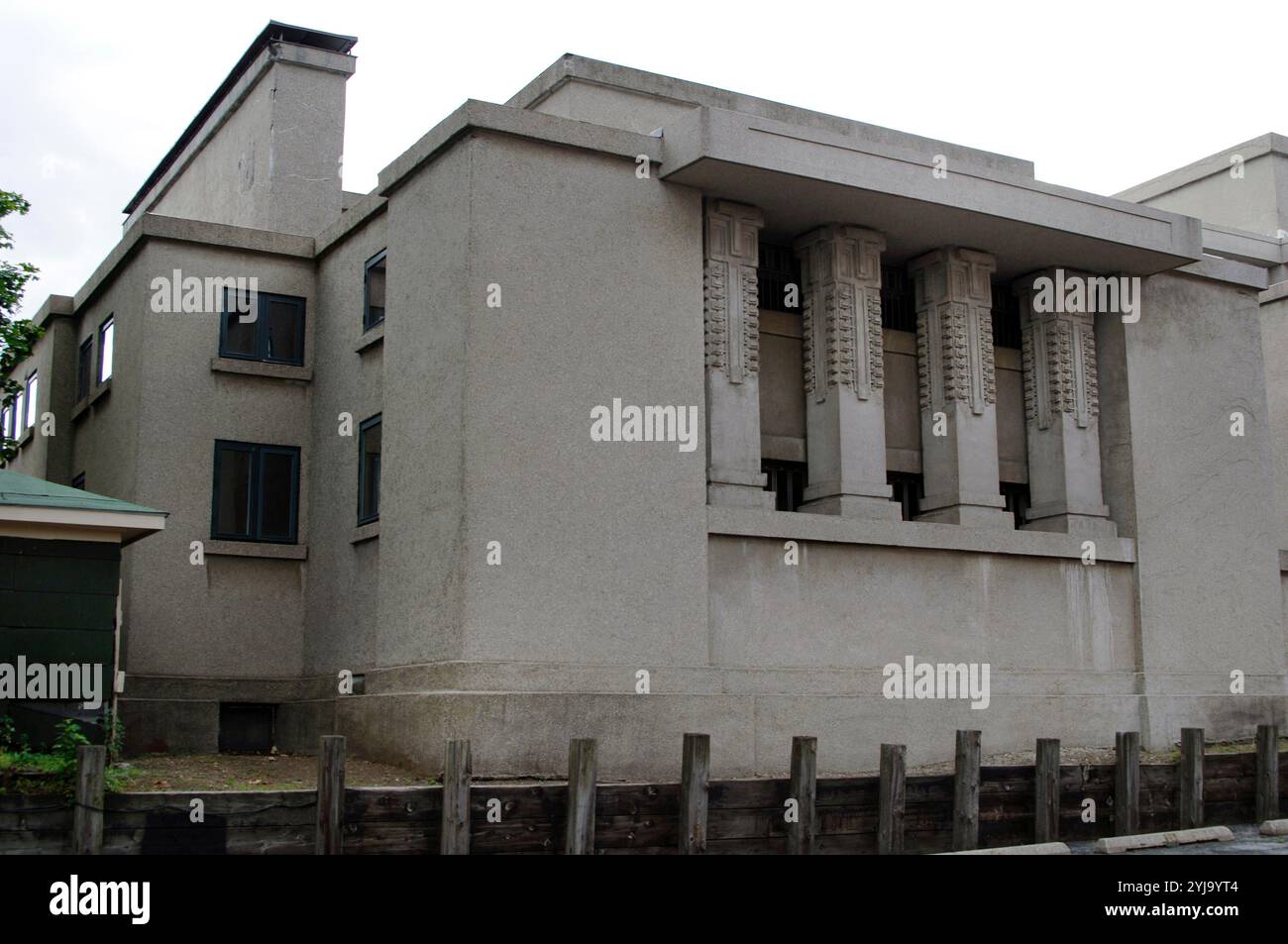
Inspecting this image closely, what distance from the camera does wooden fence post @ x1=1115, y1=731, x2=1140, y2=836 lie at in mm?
19953

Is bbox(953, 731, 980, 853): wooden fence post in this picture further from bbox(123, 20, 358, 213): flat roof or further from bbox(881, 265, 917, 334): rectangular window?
bbox(123, 20, 358, 213): flat roof

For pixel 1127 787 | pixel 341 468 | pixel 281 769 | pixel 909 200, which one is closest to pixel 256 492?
pixel 341 468

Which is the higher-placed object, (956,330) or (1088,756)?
(956,330)

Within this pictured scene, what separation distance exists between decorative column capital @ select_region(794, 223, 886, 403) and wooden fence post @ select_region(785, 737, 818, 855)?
7.21 metres

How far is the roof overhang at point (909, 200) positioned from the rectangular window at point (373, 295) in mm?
5090

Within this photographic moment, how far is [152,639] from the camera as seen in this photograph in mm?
23719

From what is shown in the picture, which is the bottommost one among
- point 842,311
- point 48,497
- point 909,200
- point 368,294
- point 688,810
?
point 688,810

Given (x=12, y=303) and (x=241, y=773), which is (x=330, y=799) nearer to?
(x=241, y=773)

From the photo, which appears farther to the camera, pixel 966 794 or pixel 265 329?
pixel 265 329

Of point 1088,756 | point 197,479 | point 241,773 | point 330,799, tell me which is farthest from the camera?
point 197,479

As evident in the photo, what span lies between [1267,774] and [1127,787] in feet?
9.07

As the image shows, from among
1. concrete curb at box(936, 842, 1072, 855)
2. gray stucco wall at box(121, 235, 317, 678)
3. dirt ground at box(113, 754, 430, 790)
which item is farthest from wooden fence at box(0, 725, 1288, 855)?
gray stucco wall at box(121, 235, 317, 678)

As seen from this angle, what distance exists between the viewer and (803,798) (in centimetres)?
1755
